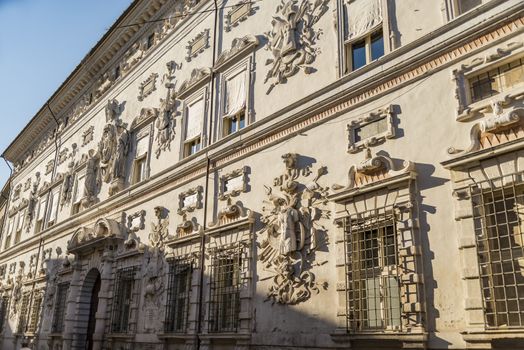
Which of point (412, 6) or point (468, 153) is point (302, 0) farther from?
point (468, 153)

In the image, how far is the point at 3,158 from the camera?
1339 inches

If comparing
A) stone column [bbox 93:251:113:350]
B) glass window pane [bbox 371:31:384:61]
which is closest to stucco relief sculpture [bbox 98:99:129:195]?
stone column [bbox 93:251:113:350]

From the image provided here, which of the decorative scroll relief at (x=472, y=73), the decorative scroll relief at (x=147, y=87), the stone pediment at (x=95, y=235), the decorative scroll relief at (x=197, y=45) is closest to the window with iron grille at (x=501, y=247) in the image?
the decorative scroll relief at (x=472, y=73)

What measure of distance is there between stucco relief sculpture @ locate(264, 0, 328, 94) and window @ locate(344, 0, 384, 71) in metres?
0.77

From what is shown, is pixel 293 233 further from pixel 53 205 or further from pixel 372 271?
pixel 53 205

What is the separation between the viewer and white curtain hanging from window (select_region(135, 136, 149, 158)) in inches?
652

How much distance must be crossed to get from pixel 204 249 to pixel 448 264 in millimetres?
6420

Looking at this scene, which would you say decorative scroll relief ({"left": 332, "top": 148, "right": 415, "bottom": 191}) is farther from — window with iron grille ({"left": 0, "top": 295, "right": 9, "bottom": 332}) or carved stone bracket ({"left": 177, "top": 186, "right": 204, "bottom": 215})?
window with iron grille ({"left": 0, "top": 295, "right": 9, "bottom": 332})

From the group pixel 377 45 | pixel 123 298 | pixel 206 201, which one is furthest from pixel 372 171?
pixel 123 298

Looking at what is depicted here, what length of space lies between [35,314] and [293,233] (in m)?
16.3

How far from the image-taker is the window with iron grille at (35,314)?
2129 centimetres

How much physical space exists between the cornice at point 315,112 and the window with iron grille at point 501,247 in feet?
7.36

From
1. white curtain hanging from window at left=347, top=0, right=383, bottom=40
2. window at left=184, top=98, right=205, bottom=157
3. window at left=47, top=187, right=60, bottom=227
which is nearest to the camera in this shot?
white curtain hanging from window at left=347, top=0, right=383, bottom=40

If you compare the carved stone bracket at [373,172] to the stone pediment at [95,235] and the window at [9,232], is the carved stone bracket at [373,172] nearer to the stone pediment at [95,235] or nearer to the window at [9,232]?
the stone pediment at [95,235]
